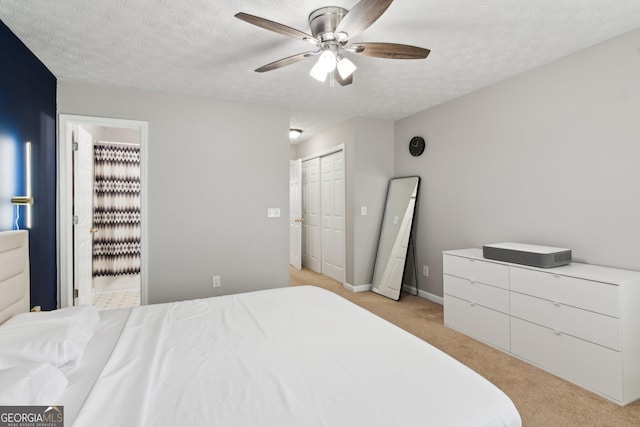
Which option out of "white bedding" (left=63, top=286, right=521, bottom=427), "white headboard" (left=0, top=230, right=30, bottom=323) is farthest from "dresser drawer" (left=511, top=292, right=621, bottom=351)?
"white headboard" (left=0, top=230, right=30, bottom=323)

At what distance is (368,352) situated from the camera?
144cm

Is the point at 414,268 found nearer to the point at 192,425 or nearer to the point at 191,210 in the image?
the point at 191,210

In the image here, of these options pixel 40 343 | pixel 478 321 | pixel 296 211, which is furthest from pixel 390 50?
pixel 296 211

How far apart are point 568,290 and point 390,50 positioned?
6.71 feet

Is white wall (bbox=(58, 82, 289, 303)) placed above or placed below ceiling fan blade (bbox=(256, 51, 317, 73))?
below

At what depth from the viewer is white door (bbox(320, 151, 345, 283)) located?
4.84 m

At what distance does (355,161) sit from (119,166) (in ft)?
11.0

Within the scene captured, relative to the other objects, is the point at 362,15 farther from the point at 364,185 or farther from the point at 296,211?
the point at 296,211

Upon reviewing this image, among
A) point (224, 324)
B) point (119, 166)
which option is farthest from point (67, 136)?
point (224, 324)

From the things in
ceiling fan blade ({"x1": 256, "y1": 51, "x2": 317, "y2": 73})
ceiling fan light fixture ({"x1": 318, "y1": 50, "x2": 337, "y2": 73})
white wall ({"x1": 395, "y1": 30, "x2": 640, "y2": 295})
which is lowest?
white wall ({"x1": 395, "y1": 30, "x2": 640, "y2": 295})

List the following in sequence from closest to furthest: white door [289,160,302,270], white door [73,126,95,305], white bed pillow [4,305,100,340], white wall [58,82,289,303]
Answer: white bed pillow [4,305,100,340], white door [73,126,95,305], white wall [58,82,289,303], white door [289,160,302,270]

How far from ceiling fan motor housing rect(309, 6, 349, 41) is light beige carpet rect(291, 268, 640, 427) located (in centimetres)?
257

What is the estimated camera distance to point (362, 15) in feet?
5.32

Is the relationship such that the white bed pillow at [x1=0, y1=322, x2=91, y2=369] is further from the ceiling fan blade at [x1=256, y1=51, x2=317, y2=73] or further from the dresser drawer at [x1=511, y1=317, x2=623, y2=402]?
the dresser drawer at [x1=511, y1=317, x2=623, y2=402]
